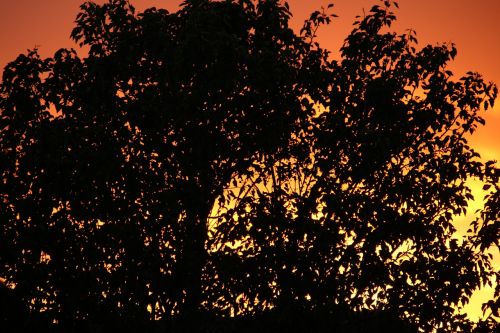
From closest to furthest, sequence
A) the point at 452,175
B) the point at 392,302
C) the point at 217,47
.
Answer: the point at 217,47 < the point at 392,302 < the point at 452,175

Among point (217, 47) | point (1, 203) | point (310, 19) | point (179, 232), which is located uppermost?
point (310, 19)

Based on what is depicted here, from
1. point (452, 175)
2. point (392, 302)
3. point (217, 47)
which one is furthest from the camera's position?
point (452, 175)

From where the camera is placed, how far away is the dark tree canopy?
547 inches

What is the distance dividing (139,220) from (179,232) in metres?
1.04

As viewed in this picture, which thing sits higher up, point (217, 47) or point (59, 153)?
point (217, 47)

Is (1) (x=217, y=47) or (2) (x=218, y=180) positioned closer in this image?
(1) (x=217, y=47)

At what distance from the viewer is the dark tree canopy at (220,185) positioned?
45.5 ft

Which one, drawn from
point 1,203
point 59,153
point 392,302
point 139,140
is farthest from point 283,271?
point 1,203

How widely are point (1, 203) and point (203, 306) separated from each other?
19.1ft

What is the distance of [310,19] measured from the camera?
1705cm

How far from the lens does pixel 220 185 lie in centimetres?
1519

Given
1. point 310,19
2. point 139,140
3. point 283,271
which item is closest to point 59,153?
point 139,140

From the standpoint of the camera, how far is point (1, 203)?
15227 mm

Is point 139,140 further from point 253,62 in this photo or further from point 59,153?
point 253,62
